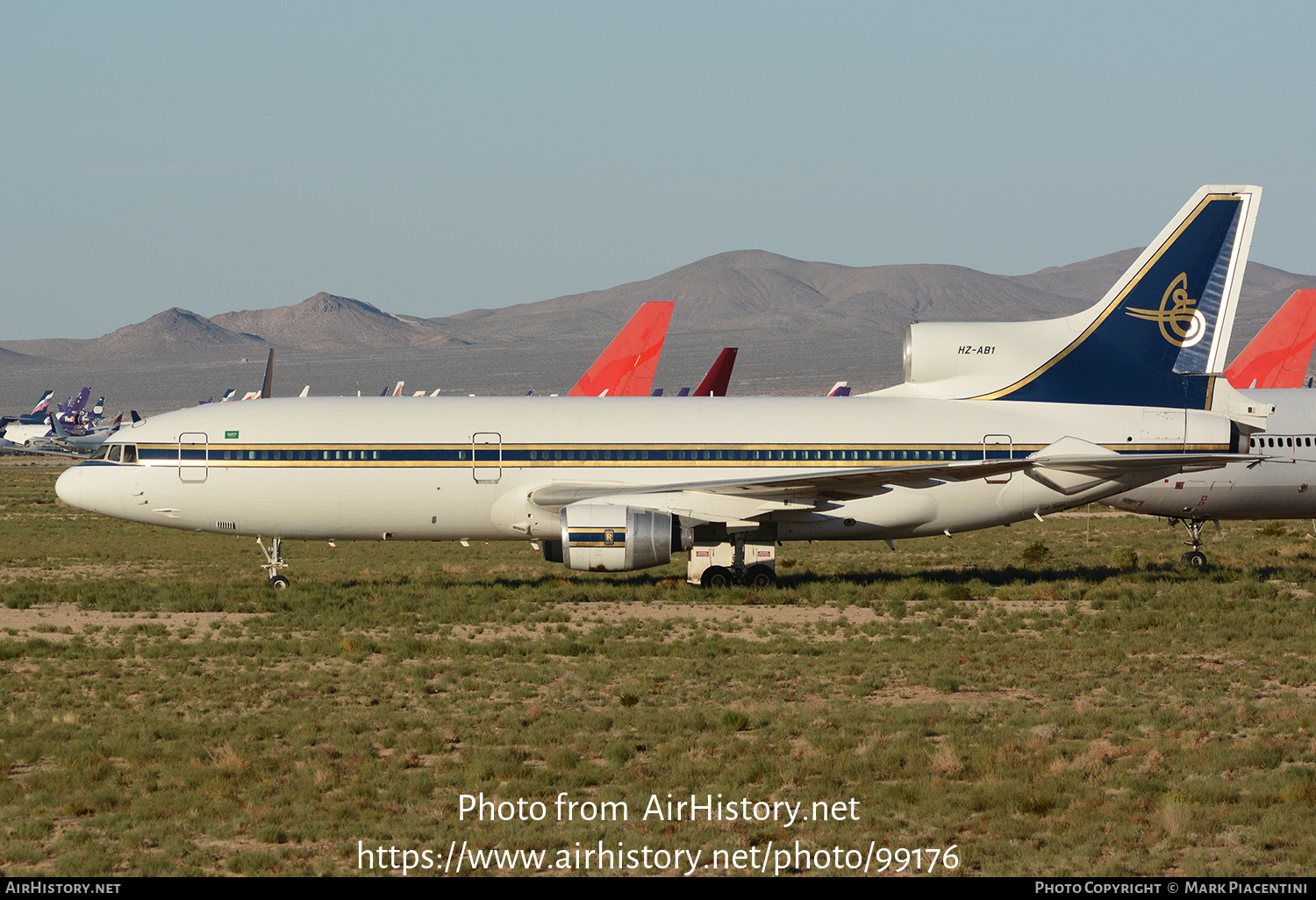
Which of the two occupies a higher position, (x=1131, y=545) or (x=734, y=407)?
(x=734, y=407)

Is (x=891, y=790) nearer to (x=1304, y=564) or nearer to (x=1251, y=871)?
(x=1251, y=871)

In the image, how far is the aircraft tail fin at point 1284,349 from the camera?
152ft

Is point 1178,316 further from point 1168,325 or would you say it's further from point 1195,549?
point 1195,549

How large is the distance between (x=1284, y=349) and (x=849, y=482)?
27.6 meters

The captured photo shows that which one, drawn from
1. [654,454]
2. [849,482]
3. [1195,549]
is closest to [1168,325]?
[1195,549]

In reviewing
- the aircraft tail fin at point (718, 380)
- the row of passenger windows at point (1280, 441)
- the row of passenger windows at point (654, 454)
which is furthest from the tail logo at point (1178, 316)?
the aircraft tail fin at point (718, 380)

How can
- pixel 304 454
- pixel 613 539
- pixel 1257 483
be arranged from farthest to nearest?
pixel 1257 483 < pixel 304 454 < pixel 613 539

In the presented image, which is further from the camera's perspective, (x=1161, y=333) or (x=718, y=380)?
(x=718, y=380)

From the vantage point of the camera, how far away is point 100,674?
20.3 meters

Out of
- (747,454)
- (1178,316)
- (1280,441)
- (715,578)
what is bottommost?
(715,578)

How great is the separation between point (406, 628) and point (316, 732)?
8819 mm

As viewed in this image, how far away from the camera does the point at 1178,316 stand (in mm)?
31219

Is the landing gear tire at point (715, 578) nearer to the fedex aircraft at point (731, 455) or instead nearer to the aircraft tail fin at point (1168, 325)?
the fedex aircraft at point (731, 455)
